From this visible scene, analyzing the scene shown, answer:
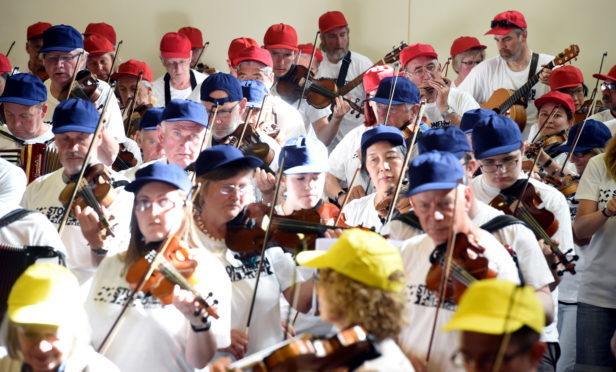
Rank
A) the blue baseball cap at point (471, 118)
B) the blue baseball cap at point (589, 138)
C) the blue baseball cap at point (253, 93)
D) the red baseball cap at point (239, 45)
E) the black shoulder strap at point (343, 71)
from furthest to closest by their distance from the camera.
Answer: the black shoulder strap at point (343, 71), the red baseball cap at point (239, 45), the blue baseball cap at point (253, 93), the blue baseball cap at point (589, 138), the blue baseball cap at point (471, 118)

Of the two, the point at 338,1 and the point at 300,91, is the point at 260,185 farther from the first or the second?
the point at 338,1

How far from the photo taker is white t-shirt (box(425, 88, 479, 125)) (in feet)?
23.2

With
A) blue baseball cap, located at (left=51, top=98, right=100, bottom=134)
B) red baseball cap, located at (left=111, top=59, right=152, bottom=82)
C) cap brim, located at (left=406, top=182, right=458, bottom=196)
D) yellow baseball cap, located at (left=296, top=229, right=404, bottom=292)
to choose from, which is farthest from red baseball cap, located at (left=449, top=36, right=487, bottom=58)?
yellow baseball cap, located at (left=296, top=229, right=404, bottom=292)

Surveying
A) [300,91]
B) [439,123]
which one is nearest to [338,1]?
[300,91]

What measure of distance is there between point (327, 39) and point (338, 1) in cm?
207

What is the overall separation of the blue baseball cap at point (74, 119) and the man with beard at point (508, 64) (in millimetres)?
3637

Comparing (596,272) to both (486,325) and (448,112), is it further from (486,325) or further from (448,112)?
(486,325)

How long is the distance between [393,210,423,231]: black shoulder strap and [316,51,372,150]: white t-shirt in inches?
130

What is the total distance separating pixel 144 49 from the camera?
411 inches

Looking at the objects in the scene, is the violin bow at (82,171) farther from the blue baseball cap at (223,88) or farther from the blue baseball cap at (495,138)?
the blue baseball cap at (495,138)

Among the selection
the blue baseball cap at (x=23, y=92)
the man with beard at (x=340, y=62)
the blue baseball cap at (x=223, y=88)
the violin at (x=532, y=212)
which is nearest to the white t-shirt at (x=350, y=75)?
the man with beard at (x=340, y=62)

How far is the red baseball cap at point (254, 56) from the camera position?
23.5 ft

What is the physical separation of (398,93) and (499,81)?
1.82 meters

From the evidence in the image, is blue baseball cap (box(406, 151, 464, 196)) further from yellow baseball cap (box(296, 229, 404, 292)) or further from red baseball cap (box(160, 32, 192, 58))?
red baseball cap (box(160, 32, 192, 58))
